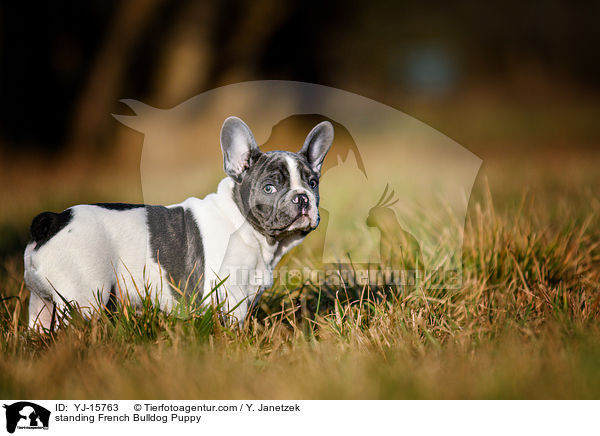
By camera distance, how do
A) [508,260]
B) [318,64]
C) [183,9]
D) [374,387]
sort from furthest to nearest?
[318,64] < [183,9] < [508,260] < [374,387]

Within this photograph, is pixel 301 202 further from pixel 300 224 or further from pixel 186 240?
pixel 186 240

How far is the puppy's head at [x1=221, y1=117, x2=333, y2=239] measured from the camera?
282 centimetres

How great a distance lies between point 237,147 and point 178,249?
2.16 feet

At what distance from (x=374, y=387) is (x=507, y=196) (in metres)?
4.03

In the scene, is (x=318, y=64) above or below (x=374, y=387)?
above

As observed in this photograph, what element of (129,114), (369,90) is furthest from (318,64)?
(129,114)

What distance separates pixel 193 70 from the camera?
742 cm

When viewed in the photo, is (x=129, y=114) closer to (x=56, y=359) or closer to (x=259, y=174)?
(x=259, y=174)

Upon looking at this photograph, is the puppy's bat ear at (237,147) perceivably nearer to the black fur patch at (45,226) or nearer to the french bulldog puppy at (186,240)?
the french bulldog puppy at (186,240)

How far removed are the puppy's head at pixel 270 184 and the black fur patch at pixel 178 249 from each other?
333mm

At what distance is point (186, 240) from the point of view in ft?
9.63

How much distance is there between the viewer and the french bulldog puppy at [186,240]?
8.92 feet
